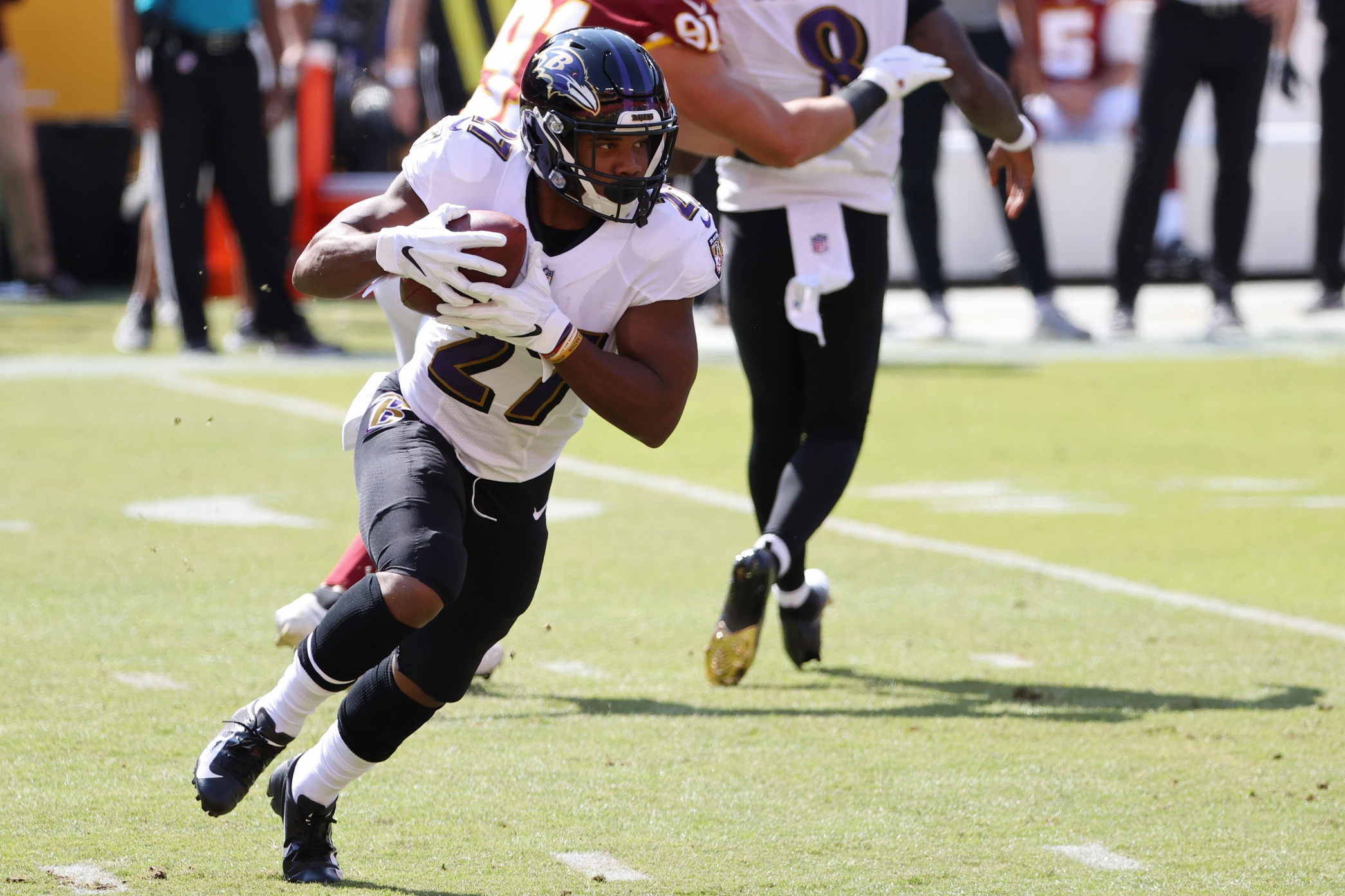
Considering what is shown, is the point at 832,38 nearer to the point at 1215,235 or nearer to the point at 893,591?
the point at 893,591

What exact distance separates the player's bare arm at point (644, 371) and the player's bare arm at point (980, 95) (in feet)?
5.77

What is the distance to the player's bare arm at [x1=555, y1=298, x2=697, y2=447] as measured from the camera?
3.37m

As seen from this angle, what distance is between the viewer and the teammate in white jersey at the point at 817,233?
4.99m

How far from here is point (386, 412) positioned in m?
3.68

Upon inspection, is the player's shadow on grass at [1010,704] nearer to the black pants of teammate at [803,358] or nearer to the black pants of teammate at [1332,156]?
the black pants of teammate at [803,358]

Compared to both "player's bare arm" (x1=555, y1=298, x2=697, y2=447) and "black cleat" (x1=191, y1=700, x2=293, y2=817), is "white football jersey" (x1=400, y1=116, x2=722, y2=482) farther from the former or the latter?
"black cleat" (x1=191, y1=700, x2=293, y2=817)

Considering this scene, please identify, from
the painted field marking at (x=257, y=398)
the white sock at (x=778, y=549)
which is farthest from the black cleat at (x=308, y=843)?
the painted field marking at (x=257, y=398)

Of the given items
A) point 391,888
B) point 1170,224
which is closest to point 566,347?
point 391,888

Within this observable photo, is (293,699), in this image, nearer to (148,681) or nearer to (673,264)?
(673,264)

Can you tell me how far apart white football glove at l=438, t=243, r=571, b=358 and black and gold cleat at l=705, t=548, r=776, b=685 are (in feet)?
4.64

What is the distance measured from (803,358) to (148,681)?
180 cm

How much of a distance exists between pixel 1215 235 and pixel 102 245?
8589 millimetres

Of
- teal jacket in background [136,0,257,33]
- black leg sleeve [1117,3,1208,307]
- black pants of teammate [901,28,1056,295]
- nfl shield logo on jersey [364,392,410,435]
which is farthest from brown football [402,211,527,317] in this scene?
black leg sleeve [1117,3,1208,307]

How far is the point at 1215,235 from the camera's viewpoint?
1150 cm
